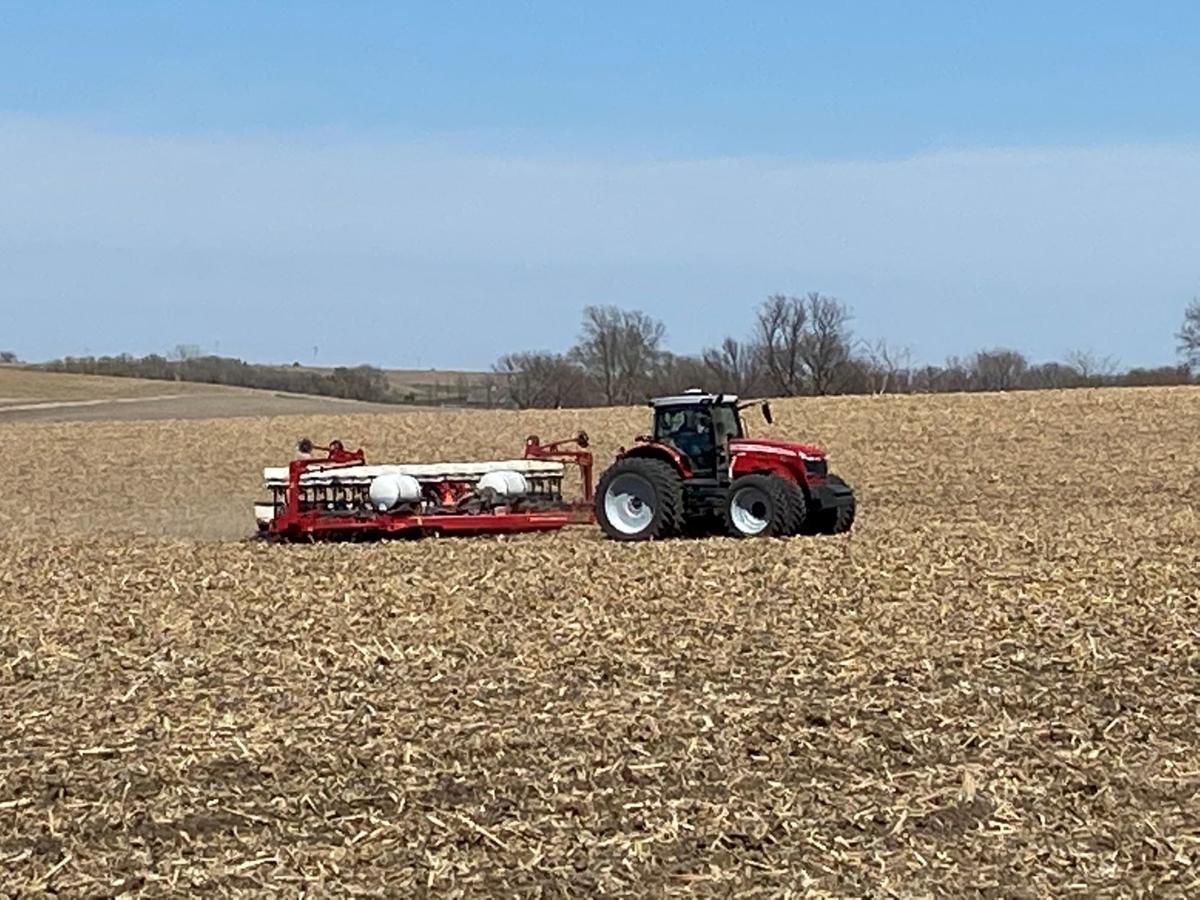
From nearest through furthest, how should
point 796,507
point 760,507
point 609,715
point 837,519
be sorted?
point 609,715 < point 796,507 < point 760,507 < point 837,519

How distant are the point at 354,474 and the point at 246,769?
11.2 meters

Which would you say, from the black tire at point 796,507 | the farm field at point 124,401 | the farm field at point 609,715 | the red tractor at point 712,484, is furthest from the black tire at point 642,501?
the farm field at point 124,401

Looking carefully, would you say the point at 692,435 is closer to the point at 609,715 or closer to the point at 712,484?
the point at 712,484

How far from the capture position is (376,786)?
7.82m

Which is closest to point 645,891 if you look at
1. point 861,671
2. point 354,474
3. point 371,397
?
point 861,671

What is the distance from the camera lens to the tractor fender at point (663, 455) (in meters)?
18.6

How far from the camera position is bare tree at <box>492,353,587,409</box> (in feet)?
239

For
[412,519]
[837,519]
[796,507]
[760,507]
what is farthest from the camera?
[412,519]

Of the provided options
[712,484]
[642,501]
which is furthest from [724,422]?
[642,501]

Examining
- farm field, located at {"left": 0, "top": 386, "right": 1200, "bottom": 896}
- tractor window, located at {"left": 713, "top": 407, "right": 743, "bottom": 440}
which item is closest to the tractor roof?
tractor window, located at {"left": 713, "top": 407, "right": 743, "bottom": 440}

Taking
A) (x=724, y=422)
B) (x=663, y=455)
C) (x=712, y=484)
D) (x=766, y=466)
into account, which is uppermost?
(x=724, y=422)

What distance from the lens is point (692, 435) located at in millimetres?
18641

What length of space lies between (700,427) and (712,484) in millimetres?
710

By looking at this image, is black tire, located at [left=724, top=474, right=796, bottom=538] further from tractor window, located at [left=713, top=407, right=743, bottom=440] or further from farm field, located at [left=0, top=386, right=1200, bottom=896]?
farm field, located at [left=0, top=386, right=1200, bottom=896]
